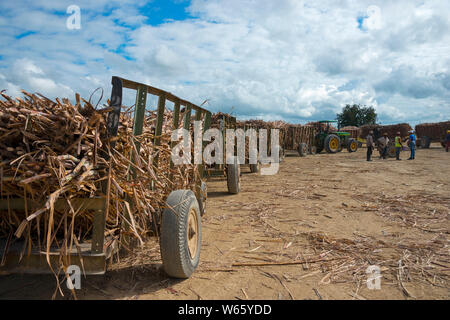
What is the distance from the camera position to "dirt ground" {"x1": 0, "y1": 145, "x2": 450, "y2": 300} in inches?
110

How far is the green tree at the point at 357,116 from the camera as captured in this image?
189 feet

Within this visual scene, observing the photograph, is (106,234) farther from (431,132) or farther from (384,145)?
(431,132)

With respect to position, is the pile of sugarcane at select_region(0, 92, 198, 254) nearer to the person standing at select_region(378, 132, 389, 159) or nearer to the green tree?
the person standing at select_region(378, 132, 389, 159)

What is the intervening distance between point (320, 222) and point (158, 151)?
326 centimetres

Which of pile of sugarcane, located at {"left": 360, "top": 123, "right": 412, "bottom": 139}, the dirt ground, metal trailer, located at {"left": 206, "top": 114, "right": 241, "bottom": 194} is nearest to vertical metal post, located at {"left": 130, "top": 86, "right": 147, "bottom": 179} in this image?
the dirt ground

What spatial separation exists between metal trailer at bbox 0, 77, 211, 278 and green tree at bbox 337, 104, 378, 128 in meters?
61.0

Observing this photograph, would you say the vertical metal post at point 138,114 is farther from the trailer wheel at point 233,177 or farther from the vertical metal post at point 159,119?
the trailer wheel at point 233,177

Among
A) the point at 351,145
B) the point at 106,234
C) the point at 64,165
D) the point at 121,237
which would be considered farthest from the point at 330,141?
the point at 64,165

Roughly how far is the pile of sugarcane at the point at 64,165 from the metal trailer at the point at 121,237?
Answer: 0.24 feet

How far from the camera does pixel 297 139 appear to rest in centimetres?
1938

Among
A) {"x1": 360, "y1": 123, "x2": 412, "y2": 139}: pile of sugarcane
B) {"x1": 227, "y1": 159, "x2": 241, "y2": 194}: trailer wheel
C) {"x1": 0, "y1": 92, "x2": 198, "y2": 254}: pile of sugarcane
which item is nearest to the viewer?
{"x1": 0, "y1": 92, "x2": 198, "y2": 254}: pile of sugarcane

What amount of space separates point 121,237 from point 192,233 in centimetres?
71
